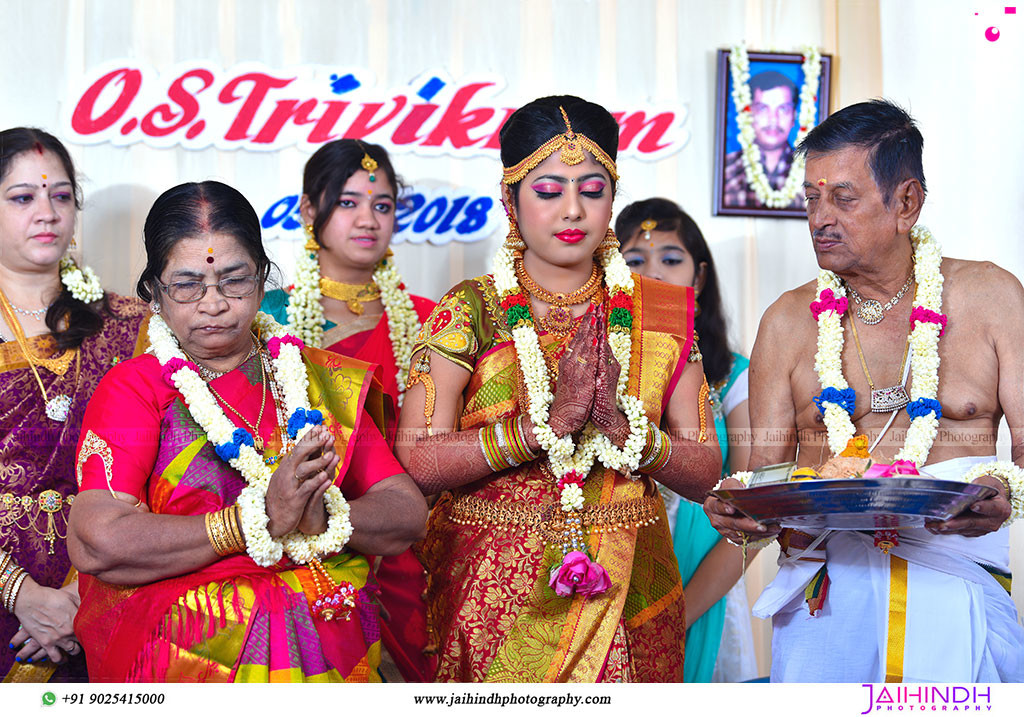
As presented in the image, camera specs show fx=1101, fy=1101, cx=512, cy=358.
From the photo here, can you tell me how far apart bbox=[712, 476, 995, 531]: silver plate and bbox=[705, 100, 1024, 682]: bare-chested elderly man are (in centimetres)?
7

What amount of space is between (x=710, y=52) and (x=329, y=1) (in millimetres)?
1373

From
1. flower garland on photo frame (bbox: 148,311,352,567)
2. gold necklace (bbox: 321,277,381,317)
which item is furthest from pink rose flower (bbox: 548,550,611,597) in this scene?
gold necklace (bbox: 321,277,381,317)

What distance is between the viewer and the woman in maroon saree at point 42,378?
3.01 metres

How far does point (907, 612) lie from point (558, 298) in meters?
1.17

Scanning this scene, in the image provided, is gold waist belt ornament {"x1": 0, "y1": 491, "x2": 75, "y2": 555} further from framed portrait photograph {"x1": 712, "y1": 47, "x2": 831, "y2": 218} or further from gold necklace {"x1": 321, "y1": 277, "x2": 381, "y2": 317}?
framed portrait photograph {"x1": 712, "y1": 47, "x2": 831, "y2": 218}

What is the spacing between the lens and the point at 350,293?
386 cm

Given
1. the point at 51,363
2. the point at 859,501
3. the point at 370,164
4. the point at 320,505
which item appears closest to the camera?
the point at 859,501

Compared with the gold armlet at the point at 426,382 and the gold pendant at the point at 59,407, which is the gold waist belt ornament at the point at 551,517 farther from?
the gold pendant at the point at 59,407

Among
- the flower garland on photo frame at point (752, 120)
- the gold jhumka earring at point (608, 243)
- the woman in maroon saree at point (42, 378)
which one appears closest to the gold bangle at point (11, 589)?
the woman in maroon saree at point (42, 378)

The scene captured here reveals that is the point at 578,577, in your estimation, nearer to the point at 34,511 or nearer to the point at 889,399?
the point at 889,399

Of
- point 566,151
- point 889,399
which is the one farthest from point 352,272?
point 889,399

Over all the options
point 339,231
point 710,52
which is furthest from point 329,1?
point 710,52

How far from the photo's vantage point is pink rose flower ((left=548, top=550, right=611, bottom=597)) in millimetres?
2705

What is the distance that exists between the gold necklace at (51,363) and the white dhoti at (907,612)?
202cm
